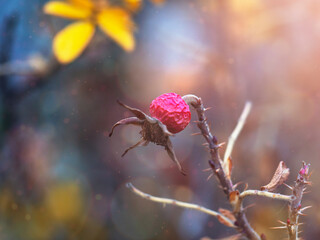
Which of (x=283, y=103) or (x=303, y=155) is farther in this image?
(x=283, y=103)

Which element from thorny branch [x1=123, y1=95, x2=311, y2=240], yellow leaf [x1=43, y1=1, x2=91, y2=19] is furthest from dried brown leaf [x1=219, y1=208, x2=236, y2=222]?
yellow leaf [x1=43, y1=1, x2=91, y2=19]

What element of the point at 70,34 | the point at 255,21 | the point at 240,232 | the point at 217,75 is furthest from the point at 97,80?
the point at 240,232

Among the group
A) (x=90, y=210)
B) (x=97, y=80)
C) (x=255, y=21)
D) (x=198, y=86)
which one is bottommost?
(x=90, y=210)

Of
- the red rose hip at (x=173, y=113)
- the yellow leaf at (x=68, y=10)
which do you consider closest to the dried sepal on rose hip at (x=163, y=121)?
the red rose hip at (x=173, y=113)

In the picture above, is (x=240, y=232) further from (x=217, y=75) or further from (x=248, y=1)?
(x=248, y=1)

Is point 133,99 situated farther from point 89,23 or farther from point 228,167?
point 228,167

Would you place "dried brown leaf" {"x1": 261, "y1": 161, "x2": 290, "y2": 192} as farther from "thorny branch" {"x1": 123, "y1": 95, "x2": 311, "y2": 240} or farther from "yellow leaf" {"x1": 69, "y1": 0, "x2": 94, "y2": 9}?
"yellow leaf" {"x1": 69, "y1": 0, "x2": 94, "y2": 9}

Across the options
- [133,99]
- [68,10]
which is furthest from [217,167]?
[133,99]
